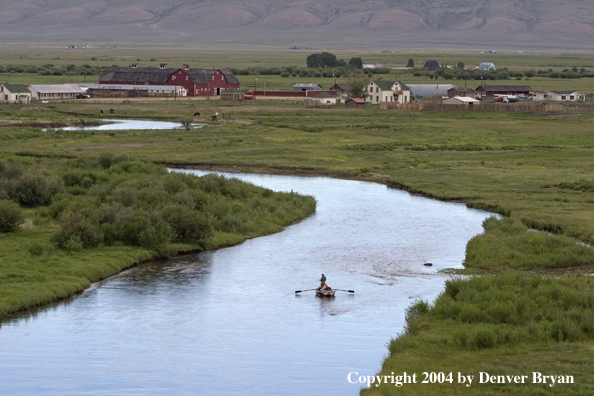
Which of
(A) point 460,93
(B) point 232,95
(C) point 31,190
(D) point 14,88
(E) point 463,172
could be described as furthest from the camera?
(A) point 460,93

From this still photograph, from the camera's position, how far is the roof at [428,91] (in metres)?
125

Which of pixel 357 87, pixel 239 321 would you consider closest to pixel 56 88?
pixel 357 87

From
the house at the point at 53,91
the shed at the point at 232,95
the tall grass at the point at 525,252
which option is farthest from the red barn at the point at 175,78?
the tall grass at the point at 525,252

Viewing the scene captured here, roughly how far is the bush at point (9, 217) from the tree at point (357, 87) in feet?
265

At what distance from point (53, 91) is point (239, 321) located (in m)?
92.8

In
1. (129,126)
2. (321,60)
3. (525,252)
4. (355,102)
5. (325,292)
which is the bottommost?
A: (325,292)

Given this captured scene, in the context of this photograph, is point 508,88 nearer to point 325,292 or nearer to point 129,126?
point 129,126

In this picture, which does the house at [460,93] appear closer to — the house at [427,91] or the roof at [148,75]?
the house at [427,91]

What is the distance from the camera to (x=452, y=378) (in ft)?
68.5

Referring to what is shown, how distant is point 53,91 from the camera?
374ft

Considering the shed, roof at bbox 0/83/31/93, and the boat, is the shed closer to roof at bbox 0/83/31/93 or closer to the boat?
roof at bbox 0/83/31/93

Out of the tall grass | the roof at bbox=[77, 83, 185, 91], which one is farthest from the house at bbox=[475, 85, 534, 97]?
the tall grass

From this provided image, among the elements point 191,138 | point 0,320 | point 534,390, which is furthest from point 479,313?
point 191,138

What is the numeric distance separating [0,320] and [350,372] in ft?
33.5
